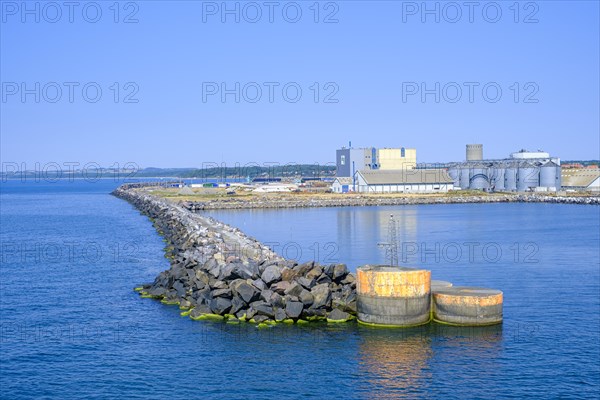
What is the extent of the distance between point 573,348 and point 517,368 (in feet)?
8.35

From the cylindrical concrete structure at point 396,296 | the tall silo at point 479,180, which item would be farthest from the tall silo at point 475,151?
the cylindrical concrete structure at point 396,296

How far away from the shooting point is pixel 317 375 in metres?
17.6

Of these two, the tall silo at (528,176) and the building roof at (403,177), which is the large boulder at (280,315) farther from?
the tall silo at (528,176)

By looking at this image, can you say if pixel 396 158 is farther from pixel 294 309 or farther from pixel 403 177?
pixel 294 309

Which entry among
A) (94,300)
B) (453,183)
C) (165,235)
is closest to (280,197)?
(453,183)

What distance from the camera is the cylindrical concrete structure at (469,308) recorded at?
70.8 ft

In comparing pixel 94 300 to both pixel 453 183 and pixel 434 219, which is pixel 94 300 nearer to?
pixel 434 219

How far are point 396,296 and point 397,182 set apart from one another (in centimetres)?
7872

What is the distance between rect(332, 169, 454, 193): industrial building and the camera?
98.9 meters

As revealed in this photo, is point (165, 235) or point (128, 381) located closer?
point (128, 381)

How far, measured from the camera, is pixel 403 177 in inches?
3944

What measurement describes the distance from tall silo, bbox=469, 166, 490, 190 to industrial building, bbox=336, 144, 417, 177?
10987mm

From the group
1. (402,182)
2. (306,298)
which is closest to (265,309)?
(306,298)

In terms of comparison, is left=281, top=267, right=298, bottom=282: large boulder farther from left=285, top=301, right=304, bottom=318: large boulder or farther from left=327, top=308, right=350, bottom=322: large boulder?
left=327, top=308, right=350, bottom=322: large boulder
